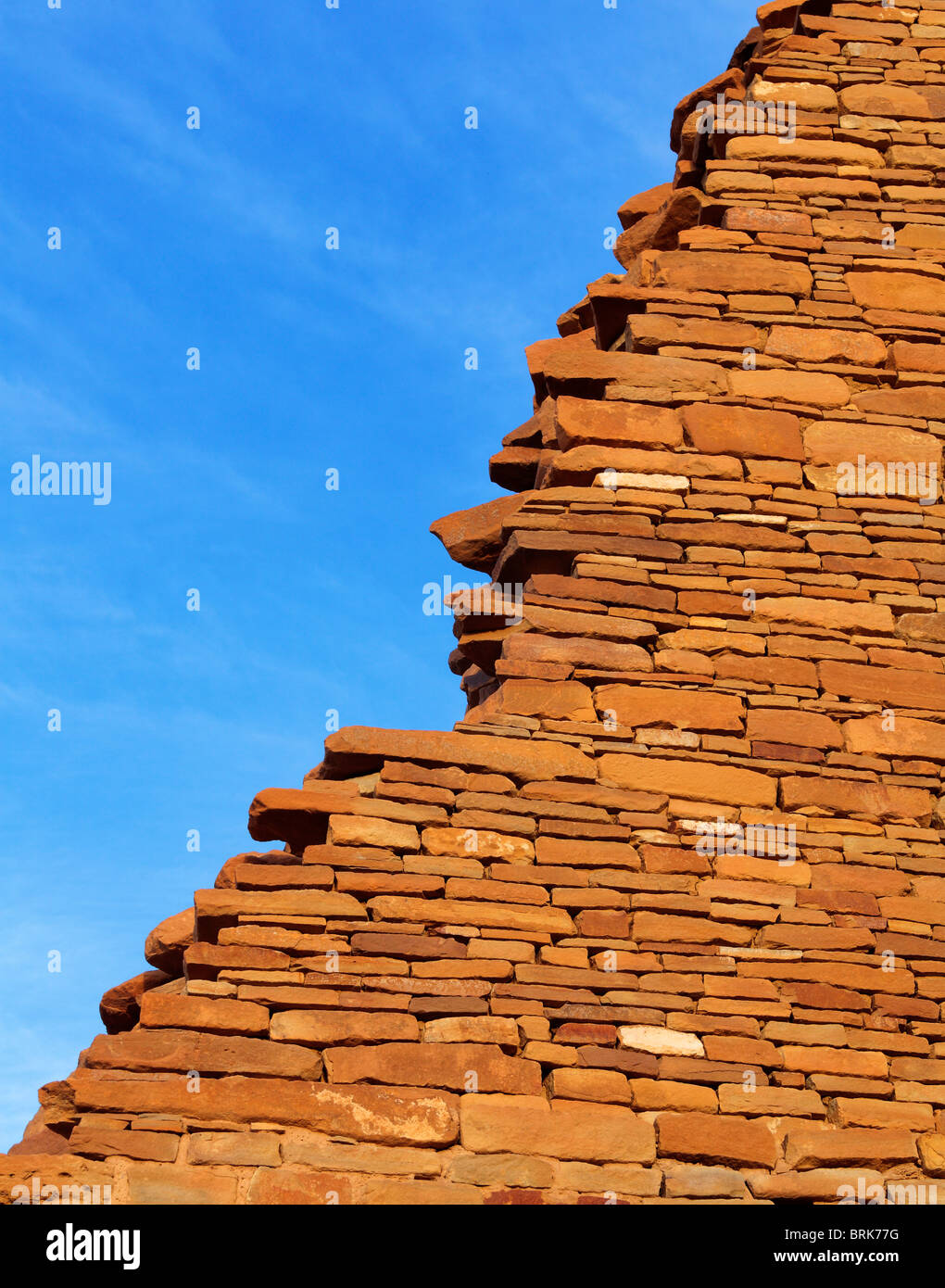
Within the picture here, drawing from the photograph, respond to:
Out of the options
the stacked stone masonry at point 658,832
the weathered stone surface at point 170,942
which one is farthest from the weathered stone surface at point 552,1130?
the weathered stone surface at point 170,942

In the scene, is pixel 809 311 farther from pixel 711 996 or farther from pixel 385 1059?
pixel 385 1059

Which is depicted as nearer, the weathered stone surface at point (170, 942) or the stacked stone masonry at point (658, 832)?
the stacked stone masonry at point (658, 832)

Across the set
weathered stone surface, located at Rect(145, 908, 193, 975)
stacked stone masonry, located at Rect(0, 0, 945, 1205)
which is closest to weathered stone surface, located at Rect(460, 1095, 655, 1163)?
stacked stone masonry, located at Rect(0, 0, 945, 1205)

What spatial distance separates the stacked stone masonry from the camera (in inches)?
203

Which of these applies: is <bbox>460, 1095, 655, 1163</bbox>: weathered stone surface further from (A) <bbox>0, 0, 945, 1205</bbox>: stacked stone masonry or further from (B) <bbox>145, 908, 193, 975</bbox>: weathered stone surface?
(B) <bbox>145, 908, 193, 975</bbox>: weathered stone surface

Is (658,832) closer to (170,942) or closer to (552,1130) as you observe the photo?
(552,1130)

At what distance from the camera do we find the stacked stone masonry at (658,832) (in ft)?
16.9

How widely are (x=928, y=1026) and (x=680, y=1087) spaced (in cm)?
105

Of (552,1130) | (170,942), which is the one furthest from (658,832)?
(170,942)

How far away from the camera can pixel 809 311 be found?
7.24 meters

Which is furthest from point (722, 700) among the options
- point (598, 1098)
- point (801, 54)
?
point (801, 54)

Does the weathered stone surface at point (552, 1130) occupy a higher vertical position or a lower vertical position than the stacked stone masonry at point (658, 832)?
lower

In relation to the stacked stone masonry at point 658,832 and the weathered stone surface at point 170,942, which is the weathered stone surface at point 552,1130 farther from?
the weathered stone surface at point 170,942
